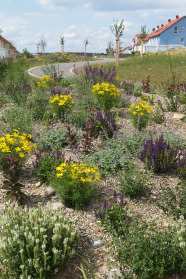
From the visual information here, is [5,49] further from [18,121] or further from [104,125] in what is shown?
[104,125]

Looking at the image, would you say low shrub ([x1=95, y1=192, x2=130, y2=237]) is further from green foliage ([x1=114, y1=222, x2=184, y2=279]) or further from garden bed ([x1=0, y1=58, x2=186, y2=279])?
green foliage ([x1=114, y1=222, x2=184, y2=279])

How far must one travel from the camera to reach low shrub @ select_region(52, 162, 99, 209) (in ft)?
12.8

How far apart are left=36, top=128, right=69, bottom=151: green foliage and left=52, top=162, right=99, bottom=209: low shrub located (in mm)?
1720

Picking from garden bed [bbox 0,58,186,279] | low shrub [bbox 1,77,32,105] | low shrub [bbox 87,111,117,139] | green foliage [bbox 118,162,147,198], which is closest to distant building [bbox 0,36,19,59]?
low shrub [bbox 1,77,32,105]

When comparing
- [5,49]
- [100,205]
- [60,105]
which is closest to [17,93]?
[60,105]

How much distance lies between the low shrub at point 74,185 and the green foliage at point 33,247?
73 cm

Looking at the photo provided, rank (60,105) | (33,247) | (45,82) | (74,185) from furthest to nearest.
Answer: (45,82) < (60,105) < (74,185) < (33,247)

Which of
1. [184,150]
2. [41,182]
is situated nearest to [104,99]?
[184,150]

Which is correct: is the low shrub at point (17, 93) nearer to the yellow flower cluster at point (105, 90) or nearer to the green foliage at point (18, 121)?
the green foliage at point (18, 121)

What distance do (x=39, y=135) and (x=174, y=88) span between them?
5196 millimetres

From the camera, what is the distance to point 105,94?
→ 749 cm

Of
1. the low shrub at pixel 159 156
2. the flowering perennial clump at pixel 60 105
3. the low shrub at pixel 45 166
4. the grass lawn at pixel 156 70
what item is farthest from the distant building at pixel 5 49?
the low shrub at pixel 159 156

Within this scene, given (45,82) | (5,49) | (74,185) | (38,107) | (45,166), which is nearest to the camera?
(74,185)

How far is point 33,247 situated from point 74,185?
1116 mm
